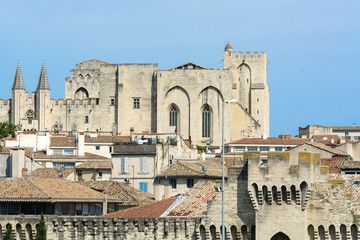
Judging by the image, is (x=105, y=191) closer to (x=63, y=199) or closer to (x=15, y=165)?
(x=63, y=199)

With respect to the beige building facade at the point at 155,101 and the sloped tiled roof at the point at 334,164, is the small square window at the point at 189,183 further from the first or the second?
the beige building facade at the point at 155,101

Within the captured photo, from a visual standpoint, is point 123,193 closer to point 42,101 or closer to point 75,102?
point 75,102

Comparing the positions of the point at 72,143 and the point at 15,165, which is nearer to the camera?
the point at 15,165

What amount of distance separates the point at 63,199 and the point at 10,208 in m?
2.63

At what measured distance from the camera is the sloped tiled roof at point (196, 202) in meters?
54.6

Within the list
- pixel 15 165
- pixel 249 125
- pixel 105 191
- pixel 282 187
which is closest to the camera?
pixel 282 187

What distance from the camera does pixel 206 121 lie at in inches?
6412

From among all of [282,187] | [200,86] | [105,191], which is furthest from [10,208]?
[200,86]

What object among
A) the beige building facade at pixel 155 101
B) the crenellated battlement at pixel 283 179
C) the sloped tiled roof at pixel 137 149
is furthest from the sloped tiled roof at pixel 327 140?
the crenellated battlement at pixel 283 179

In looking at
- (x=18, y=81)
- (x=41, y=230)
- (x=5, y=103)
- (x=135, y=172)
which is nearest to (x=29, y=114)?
(x=5, y=103)

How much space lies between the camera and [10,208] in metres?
57.6

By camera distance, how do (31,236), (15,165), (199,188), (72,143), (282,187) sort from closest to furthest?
(282,187), (31,236), (199,188), (15,165), (72,143)

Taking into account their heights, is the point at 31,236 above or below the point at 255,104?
below

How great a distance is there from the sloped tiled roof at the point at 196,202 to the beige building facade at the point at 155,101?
9921 cm
